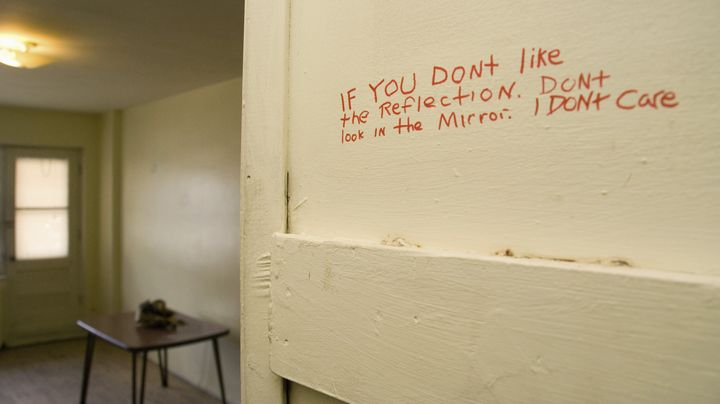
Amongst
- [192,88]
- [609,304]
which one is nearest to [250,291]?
[609,304]

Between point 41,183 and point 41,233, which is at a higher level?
point 41,183

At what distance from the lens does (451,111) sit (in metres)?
0.64

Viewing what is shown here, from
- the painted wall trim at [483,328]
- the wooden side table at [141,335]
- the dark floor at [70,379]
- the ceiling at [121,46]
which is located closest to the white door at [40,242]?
the dark floor at [70,379]

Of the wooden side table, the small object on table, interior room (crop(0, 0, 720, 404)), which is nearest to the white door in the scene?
the wooden side table

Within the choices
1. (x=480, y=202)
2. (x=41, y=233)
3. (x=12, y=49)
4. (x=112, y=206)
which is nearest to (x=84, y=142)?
(x=112, y=206)

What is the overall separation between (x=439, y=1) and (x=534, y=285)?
36cm

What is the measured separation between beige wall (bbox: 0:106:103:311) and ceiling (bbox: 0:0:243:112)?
0.53 metres

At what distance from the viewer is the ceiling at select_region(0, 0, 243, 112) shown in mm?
2449

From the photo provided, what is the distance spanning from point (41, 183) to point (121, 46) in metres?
3.08

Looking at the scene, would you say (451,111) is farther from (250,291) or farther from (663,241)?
(250,291)

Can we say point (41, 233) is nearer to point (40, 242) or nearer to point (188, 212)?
point (40, 242)

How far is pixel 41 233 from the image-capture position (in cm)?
543

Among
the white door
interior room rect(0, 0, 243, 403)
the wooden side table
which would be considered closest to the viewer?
interior room rect(0, 0, 243, 403)

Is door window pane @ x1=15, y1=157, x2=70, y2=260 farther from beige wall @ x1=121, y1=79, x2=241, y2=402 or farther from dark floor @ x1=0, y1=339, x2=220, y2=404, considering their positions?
dark floor @ x1=0, y1=339, x2=220, y2=404
